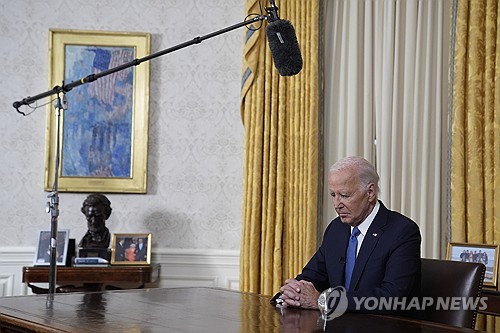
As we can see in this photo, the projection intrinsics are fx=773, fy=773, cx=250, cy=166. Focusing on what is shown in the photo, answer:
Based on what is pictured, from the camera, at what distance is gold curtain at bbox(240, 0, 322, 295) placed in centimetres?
538

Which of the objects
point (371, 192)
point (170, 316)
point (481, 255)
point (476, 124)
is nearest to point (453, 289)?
point (371, 192)

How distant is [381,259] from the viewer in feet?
10.9

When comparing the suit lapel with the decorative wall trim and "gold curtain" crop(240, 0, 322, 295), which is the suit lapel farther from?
the decorative wall trim

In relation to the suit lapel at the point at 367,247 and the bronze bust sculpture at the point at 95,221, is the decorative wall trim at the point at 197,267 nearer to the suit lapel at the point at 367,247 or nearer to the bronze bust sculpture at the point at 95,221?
the bronze bust sculpture at the point at 95,221

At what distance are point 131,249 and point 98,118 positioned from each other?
1.01 meters

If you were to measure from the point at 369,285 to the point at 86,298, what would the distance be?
1219 mm

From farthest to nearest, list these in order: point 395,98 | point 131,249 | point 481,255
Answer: point 395,98, point 131,249, point 481,255

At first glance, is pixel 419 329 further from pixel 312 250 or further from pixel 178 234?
pixel 178 234

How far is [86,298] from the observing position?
10.9 ft

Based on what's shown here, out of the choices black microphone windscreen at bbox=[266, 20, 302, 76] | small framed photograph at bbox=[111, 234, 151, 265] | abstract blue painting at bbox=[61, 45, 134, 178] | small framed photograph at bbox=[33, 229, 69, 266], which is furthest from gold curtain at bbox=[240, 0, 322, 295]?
black microphone windscreen at bbox=[266, 20, 302, 76]

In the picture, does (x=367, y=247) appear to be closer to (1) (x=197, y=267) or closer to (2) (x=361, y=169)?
(2) (x=361, y=169)

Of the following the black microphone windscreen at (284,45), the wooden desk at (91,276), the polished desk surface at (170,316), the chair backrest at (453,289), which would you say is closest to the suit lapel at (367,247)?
the chair backrest at (453,289)

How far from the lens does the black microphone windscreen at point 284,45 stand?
3.54 m

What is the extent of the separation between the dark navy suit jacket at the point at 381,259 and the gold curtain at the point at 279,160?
1723mm
